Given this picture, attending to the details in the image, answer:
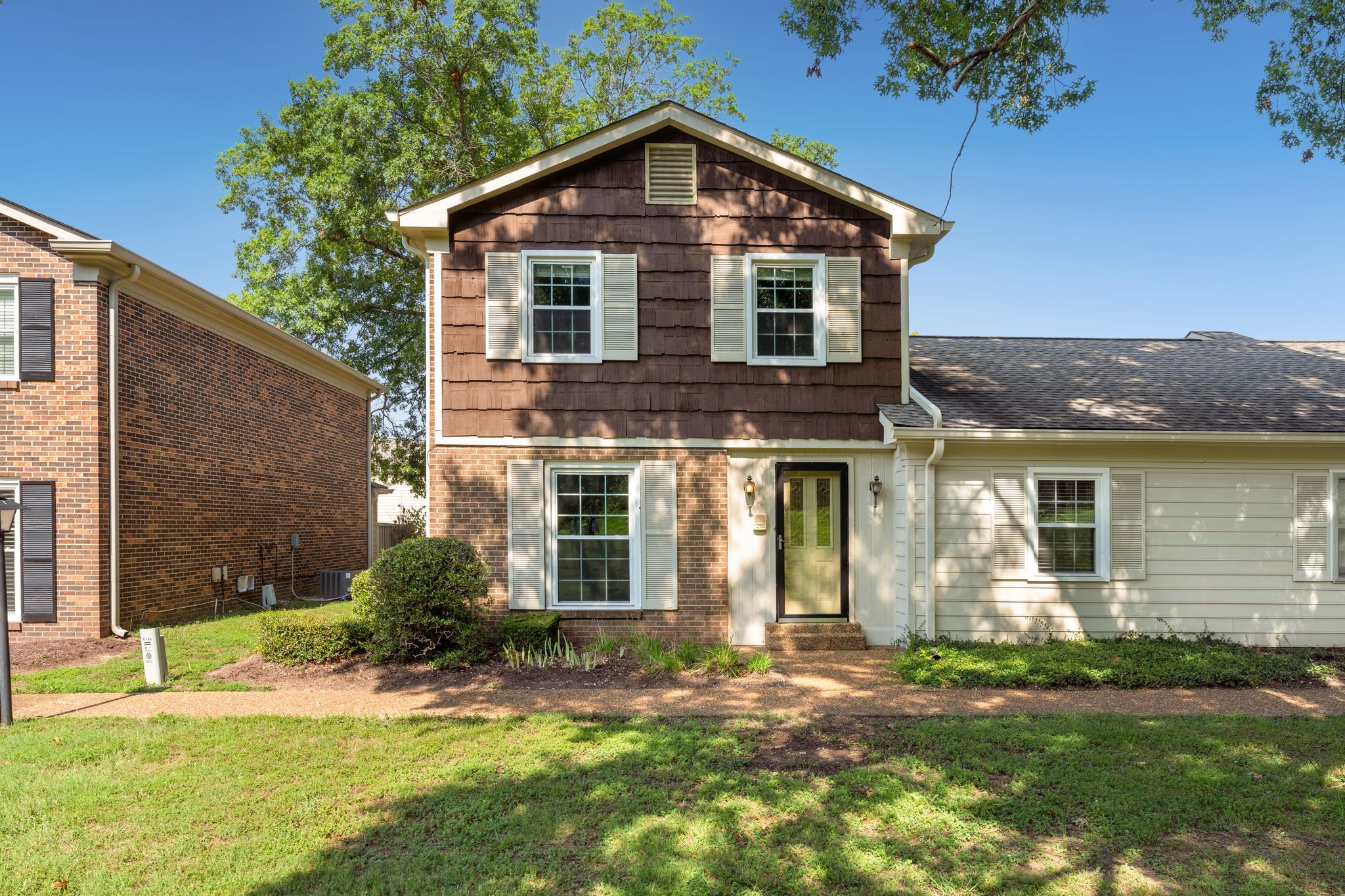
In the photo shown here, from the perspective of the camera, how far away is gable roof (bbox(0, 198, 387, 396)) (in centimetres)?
979

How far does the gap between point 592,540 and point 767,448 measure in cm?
253

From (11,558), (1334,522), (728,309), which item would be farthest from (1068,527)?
(11,558)

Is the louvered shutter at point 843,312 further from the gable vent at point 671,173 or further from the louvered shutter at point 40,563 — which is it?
the louvered shutter at point 40,563

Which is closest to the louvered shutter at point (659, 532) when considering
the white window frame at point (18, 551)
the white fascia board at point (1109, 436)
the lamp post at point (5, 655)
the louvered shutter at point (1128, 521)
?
the white fascia board at point (1109, 436)

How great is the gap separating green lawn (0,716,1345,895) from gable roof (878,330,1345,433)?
4254 millimetres

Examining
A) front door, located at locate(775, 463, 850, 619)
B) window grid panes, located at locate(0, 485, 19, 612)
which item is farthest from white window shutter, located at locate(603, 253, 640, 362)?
window grid panes, located at locate(0, 485, 19, 612)

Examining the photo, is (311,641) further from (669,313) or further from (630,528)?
(669,313)

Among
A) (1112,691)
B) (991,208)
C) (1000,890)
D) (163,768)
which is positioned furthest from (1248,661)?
(163,768)

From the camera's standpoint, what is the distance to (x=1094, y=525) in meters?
9.57

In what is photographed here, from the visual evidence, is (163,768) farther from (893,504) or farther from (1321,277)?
(1321,277)

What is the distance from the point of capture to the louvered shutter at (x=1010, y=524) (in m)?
9.45

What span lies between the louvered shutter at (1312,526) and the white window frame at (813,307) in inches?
245

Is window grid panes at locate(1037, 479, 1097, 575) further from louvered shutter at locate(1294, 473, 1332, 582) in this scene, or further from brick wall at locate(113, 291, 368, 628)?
brick wall at locate(113, 291, 368, 628)

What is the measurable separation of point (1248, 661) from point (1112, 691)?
1865 mm
